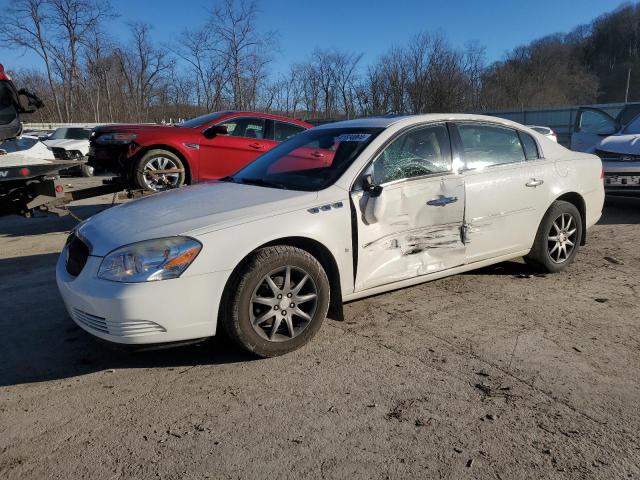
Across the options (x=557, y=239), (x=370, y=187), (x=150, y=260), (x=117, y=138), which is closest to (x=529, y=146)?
(x=557, y=239)

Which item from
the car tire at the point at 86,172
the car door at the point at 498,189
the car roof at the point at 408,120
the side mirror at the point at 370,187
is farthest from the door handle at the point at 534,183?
the car tire at the point at 86,172

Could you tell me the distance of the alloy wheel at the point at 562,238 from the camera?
4.90 m

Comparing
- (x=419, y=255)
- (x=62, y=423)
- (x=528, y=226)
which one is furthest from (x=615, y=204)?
(x=62, y=423)

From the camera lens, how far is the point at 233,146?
325 inches

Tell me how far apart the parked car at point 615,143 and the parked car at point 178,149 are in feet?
15.6

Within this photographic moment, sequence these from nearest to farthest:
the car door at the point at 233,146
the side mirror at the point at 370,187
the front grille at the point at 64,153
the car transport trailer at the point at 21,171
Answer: the side mirror at the point at 370,187, the car transport trailer at the point at 21,171, the car door at the point at 233,146, the front grille at the point at 64,153

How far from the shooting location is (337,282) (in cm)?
357

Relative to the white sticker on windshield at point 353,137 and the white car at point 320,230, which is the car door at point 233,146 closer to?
the white car at point 320,230

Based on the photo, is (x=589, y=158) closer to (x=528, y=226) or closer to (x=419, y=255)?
(x=528, y=226)

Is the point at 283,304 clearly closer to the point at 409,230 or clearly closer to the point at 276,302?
the point at 276,302

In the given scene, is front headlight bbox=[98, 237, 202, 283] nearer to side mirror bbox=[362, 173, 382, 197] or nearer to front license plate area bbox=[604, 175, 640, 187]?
side mirror bbox=[362, 173, 382, 197]

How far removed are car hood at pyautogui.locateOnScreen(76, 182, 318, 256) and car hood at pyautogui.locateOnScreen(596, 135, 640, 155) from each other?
6521 millimetres

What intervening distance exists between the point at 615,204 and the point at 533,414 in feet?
26.4

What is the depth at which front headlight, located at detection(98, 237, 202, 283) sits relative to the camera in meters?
2.93
